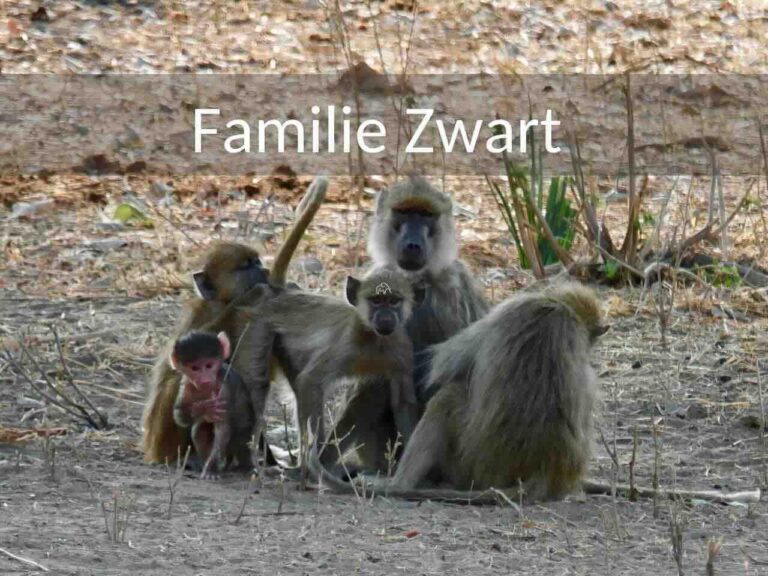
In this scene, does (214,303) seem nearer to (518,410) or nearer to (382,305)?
(382,305)

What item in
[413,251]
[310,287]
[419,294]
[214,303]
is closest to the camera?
[419,294]

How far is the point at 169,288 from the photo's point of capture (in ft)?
30.3

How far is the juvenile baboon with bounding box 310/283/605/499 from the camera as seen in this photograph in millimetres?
6027

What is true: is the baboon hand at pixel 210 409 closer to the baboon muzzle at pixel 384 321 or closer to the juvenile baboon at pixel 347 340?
the juvenile baboon at pixel 347 340

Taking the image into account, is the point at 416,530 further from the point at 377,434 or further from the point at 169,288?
the point at 169,288

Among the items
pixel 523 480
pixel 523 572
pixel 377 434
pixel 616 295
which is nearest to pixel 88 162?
pixel 616 295

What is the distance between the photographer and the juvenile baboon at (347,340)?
6.23 meters

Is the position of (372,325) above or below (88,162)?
below

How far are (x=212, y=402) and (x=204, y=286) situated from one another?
599 mm

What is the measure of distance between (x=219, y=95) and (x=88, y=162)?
1.46 m

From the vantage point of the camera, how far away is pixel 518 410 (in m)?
6.02

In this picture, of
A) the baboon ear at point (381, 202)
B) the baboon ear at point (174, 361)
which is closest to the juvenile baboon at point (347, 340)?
the baboon ear at point (174, 361)

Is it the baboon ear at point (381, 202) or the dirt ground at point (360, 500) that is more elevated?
the baboon ear at point (381, 202)

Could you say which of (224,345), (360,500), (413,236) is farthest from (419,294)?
(360,500)
